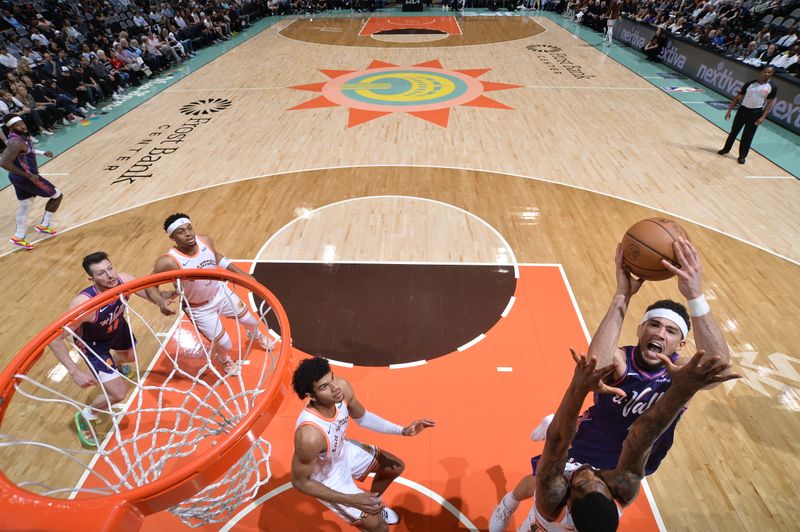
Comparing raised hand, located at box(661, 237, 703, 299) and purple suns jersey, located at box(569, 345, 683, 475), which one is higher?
raised hand, located at box(661, 237, 703, 299)

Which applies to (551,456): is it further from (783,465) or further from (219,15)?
(219,15)

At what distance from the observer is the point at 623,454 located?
2195 mm

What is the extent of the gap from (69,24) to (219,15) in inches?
231

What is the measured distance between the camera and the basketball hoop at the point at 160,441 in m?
1.90

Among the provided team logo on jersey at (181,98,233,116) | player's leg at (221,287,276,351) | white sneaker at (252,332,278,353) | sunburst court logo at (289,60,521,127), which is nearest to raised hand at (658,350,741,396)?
player's leg at (221,287,276,351)

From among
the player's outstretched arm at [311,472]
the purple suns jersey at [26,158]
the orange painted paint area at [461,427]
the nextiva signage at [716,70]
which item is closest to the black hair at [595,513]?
the player's outstretched arm at [311,472]

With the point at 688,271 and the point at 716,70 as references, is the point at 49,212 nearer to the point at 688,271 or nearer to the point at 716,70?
the point at 688,271

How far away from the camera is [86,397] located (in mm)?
4660

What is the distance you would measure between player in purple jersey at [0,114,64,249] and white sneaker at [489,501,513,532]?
734cm

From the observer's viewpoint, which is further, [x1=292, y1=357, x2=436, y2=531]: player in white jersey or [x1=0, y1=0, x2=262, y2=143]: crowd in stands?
[x1=0, y1=0, x2=262, y2=143]: crowd in stands

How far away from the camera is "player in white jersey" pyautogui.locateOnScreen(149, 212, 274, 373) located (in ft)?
14.2

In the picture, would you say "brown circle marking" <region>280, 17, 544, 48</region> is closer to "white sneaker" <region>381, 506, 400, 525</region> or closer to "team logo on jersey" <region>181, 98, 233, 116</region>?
"team logo on jersey" <region>181, 98, 233, 116</region>

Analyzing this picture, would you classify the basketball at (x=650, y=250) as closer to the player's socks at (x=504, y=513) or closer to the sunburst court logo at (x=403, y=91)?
the player's socks at (x=504, y=513)

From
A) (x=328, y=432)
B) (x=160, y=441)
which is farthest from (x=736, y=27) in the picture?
(x=160, y=441)
